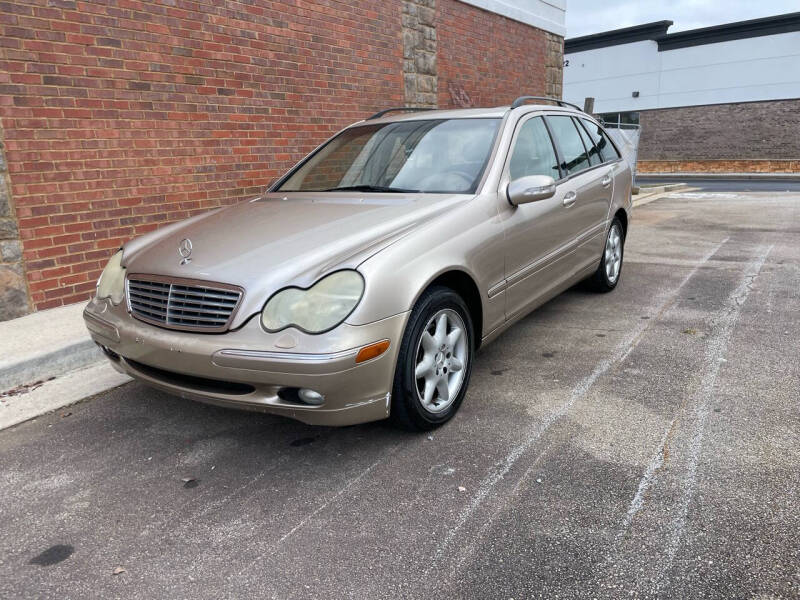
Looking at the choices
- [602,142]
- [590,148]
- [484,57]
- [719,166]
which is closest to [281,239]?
[590,148]

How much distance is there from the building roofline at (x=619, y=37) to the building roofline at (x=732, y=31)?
522 mm

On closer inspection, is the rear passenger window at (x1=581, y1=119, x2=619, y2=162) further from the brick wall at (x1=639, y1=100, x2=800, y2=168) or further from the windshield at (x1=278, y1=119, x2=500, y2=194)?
the brick wall at (x1=639, y1=100, x2=800, y2=168)

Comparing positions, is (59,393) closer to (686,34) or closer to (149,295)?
(149,295)

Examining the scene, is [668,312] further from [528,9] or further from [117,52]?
[528,9]

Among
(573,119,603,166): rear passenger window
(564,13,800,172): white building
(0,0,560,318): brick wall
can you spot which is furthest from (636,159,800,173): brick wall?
(573,119,603,166): rear passenger window

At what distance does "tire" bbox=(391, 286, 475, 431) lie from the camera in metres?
2.94

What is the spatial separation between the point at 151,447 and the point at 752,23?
33918 millimetres

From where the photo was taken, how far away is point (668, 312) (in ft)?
17.2

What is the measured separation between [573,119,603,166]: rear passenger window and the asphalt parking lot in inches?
69.1

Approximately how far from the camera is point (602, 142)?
18.6 ft

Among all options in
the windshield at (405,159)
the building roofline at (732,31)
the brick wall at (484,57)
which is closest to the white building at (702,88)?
the building roofline at (732,31)

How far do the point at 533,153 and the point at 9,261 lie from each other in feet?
13.6

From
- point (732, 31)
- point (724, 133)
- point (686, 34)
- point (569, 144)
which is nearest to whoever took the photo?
point (569, 144)

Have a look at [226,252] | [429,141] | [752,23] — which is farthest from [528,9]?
[752,23]
